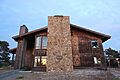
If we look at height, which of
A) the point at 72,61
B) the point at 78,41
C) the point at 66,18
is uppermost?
the point at 66,18

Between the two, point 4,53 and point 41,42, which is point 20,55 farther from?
point 4,53

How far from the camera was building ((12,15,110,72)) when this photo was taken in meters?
19.1

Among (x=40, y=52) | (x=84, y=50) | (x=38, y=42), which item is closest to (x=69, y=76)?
(x=84, y=50)

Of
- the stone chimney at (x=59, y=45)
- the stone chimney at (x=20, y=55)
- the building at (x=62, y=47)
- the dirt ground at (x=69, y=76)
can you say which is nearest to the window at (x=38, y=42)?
the building at (x=62, y=47)

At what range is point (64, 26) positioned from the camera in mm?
20969

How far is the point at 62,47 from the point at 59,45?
1.63ft

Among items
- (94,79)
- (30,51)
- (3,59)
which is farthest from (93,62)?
(3,59)

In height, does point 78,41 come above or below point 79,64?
above

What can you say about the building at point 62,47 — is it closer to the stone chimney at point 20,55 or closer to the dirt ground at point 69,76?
the stone chimney at point 20,55

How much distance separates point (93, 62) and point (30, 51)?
1057 cm

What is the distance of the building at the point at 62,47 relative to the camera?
62.6ft

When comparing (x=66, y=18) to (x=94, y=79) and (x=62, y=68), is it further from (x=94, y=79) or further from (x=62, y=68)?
(x=94, y=79)

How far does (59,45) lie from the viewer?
1975cm

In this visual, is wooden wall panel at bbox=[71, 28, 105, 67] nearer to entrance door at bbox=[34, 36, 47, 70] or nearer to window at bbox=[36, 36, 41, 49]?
entrance door at bbox=[34, 36, 47, 70]
